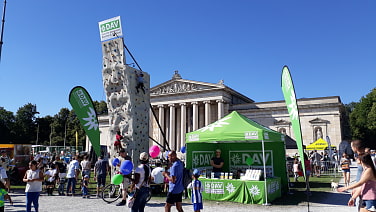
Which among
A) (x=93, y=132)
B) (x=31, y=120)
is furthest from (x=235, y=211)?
(x=31, y=120)

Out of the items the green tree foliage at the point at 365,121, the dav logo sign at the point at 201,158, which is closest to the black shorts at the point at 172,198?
the dav logo sign at the point at 201,158

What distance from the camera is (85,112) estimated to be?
42.4 ft

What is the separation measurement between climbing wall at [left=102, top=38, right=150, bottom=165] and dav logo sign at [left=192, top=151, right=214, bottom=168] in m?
2.66

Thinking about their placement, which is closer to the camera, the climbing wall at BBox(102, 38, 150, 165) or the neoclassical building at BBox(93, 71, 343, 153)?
the climbing wall at BBox(102, 38, 150, 165)

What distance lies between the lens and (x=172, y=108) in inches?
2135

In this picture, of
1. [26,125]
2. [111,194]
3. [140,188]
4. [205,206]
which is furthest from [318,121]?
[26,125]

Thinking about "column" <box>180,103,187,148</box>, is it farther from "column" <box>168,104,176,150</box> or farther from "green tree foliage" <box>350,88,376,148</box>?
"green tree foliage" <box>350,88,376,148</box>

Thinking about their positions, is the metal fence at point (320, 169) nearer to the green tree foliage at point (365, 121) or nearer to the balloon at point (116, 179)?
the balloon at point (116, 179)

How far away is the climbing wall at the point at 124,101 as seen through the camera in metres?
13.3

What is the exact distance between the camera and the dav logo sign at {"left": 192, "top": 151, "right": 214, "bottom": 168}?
509 inches

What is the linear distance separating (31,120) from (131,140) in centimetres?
7593

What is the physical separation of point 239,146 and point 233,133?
3.90 meters

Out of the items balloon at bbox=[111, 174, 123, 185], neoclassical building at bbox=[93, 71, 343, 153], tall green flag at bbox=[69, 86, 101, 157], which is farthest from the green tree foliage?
balloon at bbox=[111, 174, 123, 185]

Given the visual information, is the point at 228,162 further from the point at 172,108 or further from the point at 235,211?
the point at 172,108
